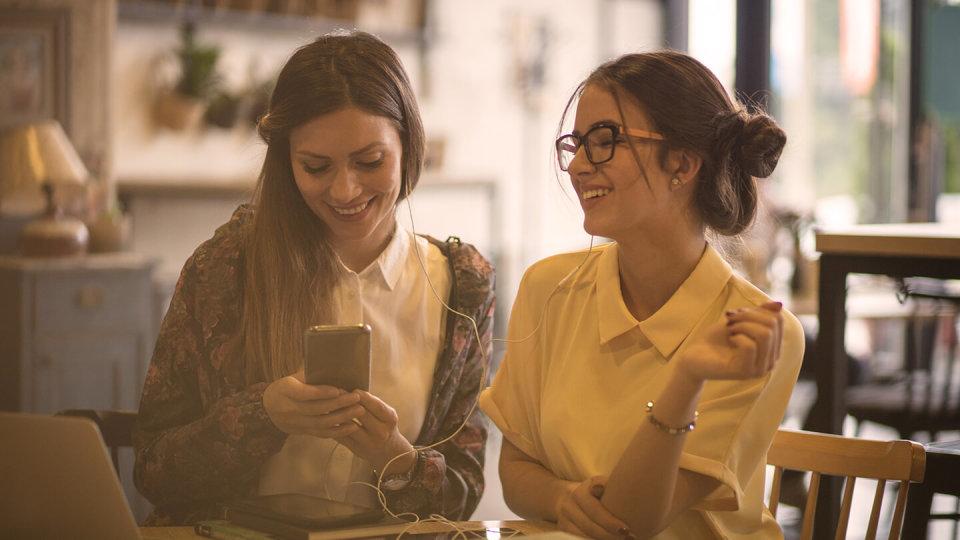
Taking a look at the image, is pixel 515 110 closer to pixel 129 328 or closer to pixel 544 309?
pixel 129 328

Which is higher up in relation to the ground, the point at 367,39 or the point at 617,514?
the point at 367,39

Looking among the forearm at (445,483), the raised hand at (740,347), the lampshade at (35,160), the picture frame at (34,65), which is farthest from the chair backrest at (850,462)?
the picture frame at (34,65)

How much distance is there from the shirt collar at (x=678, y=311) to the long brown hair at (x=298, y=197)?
Answer: 470 millimetres

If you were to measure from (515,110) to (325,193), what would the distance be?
5.15 m

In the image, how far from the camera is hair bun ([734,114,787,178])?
1690 mm

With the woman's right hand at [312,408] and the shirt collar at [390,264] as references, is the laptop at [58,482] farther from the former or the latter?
the shirt collar at [390,264]

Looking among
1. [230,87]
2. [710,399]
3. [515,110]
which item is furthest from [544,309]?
[515,110]

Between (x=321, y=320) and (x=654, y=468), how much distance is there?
0.69 m

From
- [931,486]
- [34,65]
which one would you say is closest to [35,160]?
[34,65]

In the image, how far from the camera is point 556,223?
281 inches

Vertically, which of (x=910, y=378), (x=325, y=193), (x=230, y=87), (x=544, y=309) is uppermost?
(x=230, y=87)

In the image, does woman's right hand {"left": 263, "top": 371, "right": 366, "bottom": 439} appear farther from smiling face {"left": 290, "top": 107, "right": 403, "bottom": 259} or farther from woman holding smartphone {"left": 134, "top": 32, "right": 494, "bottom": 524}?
smiling face {"left": 290, "top": 107, "right": 403, "bottom": 259}

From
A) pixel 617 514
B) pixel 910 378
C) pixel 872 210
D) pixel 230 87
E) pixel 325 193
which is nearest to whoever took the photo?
pixel 617 514

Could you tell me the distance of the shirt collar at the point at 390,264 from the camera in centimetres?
196
